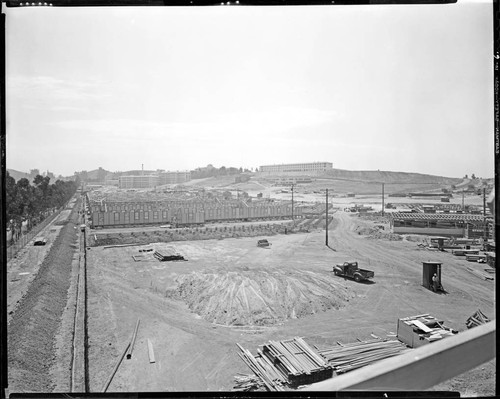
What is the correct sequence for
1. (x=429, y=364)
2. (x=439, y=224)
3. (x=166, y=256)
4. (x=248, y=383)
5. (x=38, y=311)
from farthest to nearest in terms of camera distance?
(x=439, y=224) → (x=166, y=256) → (x=38, y=311) → (x=248, y=383) → (x=429, y=364)

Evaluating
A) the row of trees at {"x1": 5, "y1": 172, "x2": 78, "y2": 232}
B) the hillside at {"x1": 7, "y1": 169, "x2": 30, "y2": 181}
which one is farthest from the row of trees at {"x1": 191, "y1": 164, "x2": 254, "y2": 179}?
the hillside at {"x1": 7, "y1": 169, "x2": 30, "y2": 181}

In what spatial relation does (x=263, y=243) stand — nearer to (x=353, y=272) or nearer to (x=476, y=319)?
(x=353, y=272)

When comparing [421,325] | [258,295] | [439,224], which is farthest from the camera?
[439,224]

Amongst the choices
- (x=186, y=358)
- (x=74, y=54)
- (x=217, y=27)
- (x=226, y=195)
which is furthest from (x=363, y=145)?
(x=74, y=54)

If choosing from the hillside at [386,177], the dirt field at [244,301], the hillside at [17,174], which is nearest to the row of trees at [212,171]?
the dirt field at [244,301]

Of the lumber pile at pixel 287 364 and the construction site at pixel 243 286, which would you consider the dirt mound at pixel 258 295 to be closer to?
the construction site at pixel 243 286

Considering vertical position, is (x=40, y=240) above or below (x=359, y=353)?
above

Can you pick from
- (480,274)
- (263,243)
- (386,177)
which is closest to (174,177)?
(263,243)

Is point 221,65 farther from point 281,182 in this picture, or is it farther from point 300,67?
point 281,182
